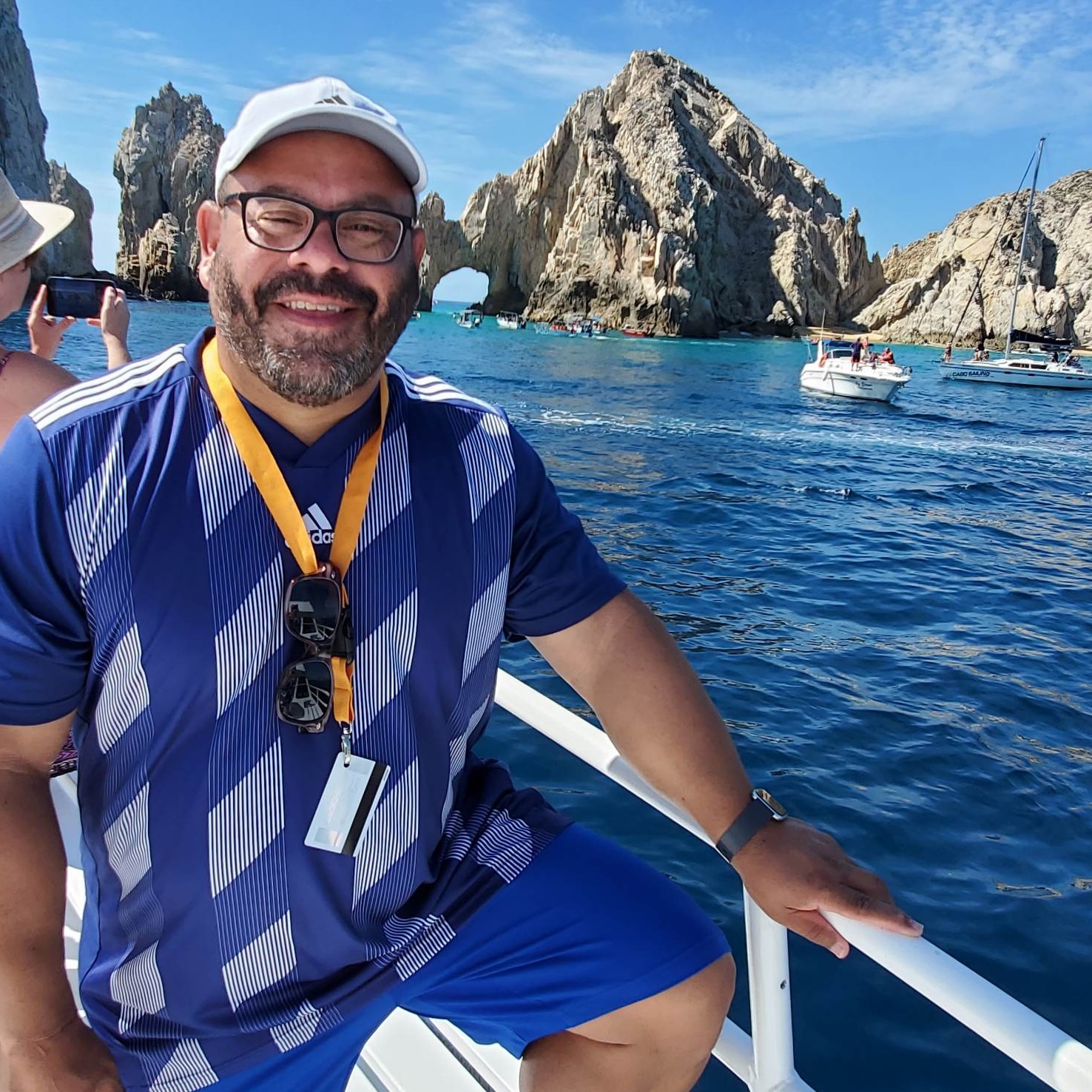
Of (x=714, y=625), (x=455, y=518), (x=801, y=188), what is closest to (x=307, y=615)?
(x=455, y=518)

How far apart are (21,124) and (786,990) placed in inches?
2539

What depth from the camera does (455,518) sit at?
139cm

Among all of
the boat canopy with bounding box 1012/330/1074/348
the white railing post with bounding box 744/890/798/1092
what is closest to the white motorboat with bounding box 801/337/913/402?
the boat canopy with bounding box 1012/330/1074/348

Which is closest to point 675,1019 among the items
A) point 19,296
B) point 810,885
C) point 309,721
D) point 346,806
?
point 810,885

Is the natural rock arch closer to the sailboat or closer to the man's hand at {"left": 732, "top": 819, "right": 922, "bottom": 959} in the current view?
the sailboat

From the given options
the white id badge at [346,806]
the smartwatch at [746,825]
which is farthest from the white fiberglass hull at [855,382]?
the white id badge at [346,806]

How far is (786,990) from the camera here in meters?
1.38

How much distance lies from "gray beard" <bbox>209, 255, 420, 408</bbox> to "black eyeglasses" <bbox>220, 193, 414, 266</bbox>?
5 cm

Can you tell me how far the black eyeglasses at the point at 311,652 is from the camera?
1.19 m

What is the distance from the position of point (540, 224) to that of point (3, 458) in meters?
88.7

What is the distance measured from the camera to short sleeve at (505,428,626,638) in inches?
59.2

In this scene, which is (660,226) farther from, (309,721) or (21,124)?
(309,721)

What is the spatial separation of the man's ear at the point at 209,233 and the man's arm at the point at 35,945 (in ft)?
2.32

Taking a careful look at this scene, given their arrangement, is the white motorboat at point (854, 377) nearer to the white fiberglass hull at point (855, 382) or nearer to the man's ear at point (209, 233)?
the white fiberglass hull at point (855, 382)
